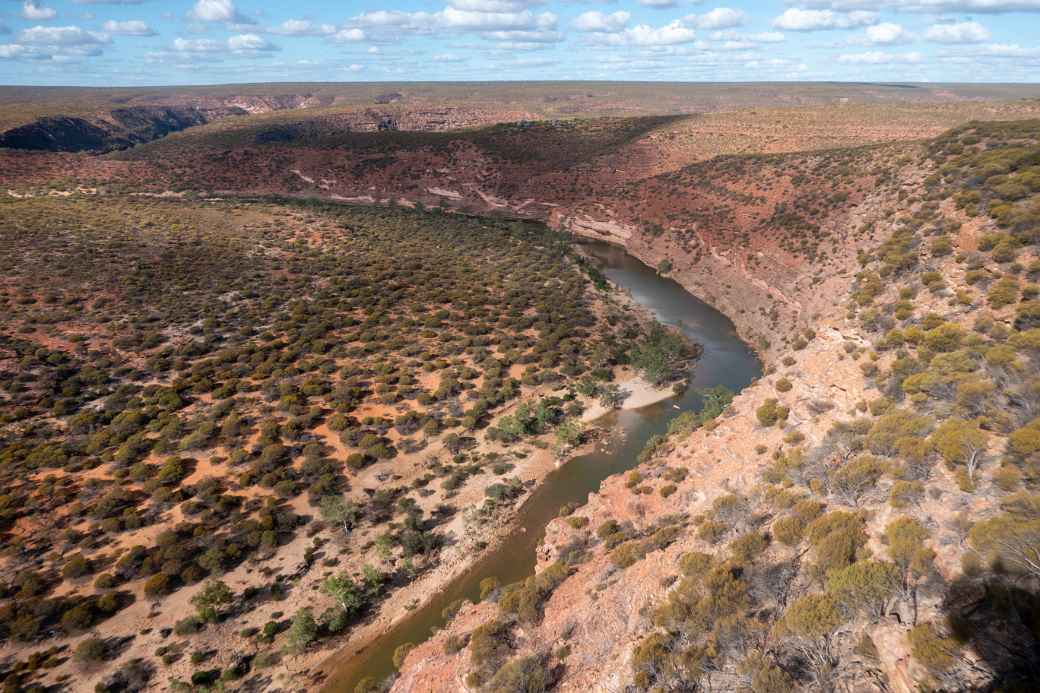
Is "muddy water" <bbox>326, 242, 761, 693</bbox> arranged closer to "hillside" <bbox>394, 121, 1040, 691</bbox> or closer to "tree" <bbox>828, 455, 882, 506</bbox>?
"hillside" <bbox>394, 121, 1040, 691</bbox>

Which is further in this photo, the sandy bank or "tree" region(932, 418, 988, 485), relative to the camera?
the sandy bank

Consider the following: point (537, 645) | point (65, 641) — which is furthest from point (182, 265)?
point (537, 645)

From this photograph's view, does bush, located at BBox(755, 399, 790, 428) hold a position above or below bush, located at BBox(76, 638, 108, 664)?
above

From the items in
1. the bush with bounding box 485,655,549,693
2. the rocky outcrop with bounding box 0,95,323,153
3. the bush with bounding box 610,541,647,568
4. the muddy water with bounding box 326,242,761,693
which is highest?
the rocky outcrop with bounding box 0,95,323,153

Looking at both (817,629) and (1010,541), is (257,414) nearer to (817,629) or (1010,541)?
(817,629)

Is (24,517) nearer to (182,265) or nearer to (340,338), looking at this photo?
(340,338)

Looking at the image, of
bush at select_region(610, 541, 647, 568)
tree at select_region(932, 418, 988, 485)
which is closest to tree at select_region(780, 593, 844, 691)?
bush at select_region(610, 541, 647, 568)

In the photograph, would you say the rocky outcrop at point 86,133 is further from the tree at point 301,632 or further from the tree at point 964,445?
the tree at point 964,445

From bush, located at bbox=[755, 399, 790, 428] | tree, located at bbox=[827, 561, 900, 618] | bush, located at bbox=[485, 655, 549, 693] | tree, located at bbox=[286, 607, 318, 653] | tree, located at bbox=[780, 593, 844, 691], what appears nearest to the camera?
tree, located at bbox=[780, 593, 844, 691]
